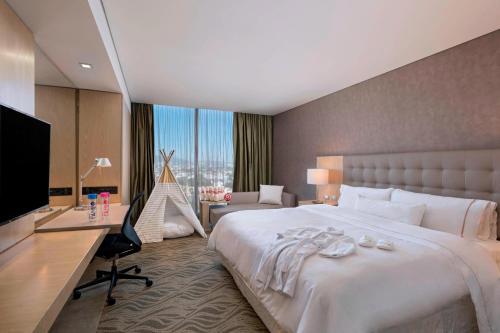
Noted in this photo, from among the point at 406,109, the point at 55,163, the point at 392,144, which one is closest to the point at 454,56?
the point at 406,109

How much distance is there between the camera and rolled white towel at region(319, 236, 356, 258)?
166 centimetres

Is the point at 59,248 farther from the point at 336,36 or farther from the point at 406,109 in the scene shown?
the point at 406,109

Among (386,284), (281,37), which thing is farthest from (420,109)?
(386,284)

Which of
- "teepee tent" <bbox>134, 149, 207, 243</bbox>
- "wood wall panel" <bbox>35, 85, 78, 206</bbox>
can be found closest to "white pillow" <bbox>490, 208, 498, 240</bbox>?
"teepee tent" <bbox>134, 149, 207, 243</bbox>

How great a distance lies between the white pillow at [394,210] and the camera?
2.46m

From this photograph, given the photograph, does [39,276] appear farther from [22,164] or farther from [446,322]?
[446,322]

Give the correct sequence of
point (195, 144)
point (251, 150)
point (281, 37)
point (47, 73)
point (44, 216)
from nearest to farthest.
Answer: point (44, 216) < point (281, 37) < point (47, 73) < point (195, 144) < point (251, 150)

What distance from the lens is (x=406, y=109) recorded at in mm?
3057

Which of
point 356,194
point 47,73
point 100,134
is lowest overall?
point 356,194

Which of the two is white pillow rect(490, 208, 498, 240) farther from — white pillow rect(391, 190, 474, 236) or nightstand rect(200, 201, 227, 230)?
nightstand rect(200, 201, 227, 230)

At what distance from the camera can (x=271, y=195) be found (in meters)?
5.23

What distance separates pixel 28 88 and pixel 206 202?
3500 mm

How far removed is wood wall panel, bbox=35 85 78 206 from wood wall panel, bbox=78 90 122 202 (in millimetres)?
94

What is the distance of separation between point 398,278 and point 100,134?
12.4 feet
